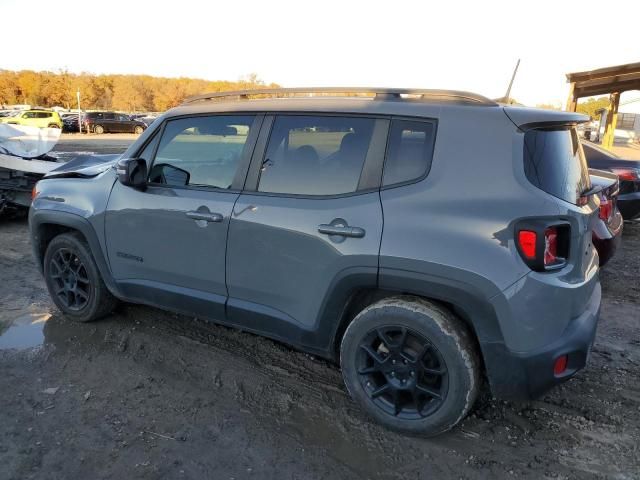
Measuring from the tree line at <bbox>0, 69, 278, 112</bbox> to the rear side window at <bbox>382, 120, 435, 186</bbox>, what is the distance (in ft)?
223

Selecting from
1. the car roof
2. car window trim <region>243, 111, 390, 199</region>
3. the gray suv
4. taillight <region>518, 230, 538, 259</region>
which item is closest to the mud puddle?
the gray suv

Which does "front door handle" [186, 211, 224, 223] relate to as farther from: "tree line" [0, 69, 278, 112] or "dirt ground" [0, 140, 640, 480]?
"tree line" [0, 69, 278, 112]

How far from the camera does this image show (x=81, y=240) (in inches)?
162

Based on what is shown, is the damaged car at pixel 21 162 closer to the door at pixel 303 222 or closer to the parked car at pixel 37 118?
the door at pixel 303 222

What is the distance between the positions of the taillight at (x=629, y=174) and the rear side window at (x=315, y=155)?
596 centimetres

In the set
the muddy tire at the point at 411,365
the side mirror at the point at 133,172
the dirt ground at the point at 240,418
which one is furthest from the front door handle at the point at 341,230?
the side mirror at the point at 133,172

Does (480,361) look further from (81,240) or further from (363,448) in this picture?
(81,240)

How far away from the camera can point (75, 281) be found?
4.20 m

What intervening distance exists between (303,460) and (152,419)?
3.09 feet

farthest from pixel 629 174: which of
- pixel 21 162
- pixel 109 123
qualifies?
pixel 109 123

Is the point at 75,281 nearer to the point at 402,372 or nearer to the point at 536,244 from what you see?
the point at 402,372

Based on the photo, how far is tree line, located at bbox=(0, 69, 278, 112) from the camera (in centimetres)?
7350

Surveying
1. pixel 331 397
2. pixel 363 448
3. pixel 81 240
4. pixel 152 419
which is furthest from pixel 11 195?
pixel 363 448

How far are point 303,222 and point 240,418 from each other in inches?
46.9
